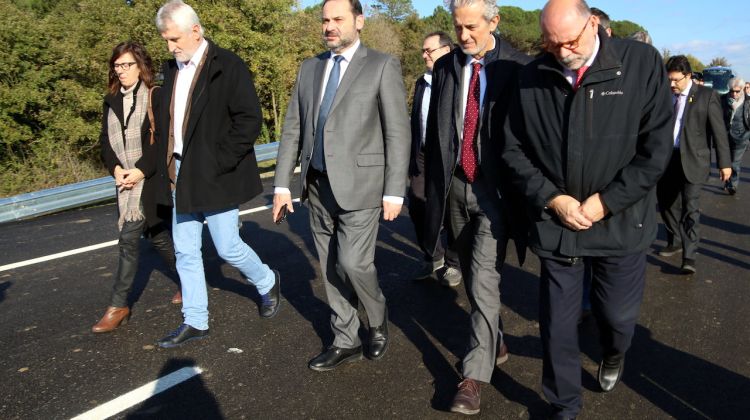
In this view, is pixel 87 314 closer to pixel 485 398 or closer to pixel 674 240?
pixel 485 398

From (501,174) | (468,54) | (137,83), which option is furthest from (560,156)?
(137,83)

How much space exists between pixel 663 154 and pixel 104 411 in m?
3.24

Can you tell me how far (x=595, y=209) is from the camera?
2803 mm

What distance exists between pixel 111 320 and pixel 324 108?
7.69 ft

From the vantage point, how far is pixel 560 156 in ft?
9.46

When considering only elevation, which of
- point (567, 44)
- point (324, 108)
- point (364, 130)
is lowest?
point (364, 130)

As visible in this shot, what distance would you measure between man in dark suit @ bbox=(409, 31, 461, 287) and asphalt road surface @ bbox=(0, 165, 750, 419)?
0.22 m

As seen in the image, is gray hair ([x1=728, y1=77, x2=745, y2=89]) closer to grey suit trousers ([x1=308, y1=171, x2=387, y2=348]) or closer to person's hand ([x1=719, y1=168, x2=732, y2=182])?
person's hand ([x1=719, y1=168, x2=732, y2=182])

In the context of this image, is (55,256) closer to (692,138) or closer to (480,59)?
(480,59)

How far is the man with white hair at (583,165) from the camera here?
2.72 meters

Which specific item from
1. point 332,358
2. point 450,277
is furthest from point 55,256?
point 450,277

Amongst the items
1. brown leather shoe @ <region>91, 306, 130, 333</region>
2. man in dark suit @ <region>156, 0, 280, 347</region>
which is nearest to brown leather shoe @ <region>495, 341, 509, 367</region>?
man in dark suit @ <region>156, 0, 280, 347</region>

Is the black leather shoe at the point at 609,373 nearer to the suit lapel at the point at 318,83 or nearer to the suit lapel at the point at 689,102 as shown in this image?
the suit lapel at the point at 318,83

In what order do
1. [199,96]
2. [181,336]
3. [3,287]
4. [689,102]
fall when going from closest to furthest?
1. [199,96]
2. [181,336]
3. [3,287]
4. [689,102]
